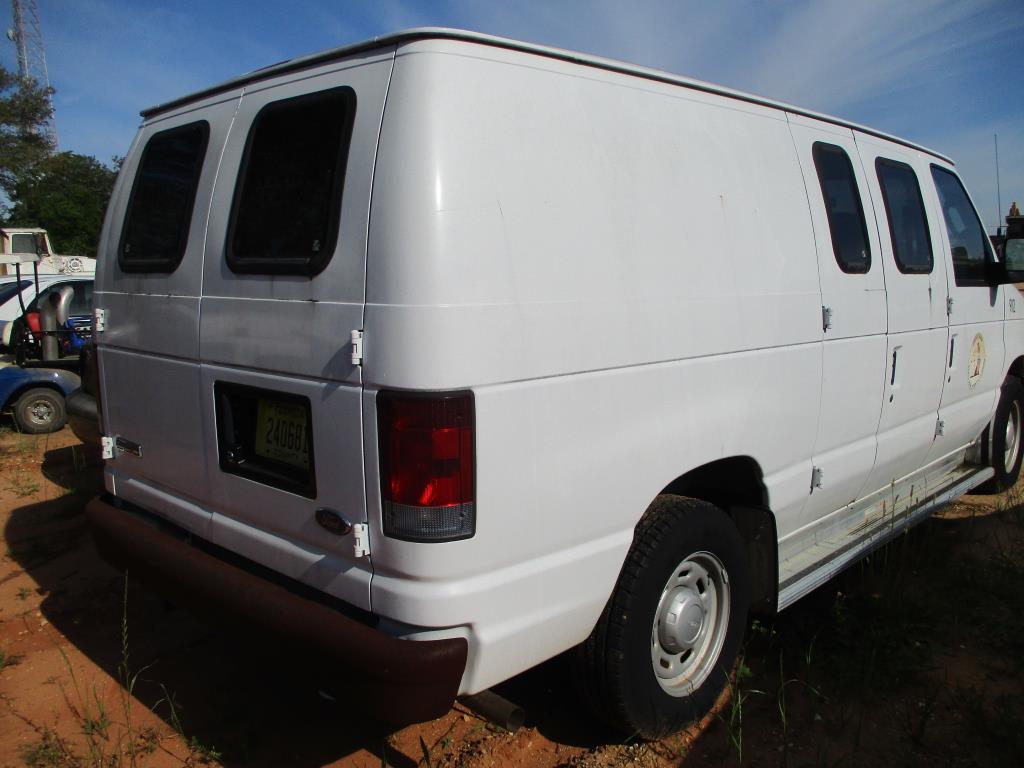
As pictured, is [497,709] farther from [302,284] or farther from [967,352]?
[967,352]

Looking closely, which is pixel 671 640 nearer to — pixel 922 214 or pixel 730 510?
pixel 730 510

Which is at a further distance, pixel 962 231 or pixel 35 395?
pixel 35 395

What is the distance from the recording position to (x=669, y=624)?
2.92 metres

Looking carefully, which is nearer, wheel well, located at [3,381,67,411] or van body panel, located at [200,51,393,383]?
van body panel, located at [200,51,393,383]

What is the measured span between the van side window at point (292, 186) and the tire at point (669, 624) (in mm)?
1474

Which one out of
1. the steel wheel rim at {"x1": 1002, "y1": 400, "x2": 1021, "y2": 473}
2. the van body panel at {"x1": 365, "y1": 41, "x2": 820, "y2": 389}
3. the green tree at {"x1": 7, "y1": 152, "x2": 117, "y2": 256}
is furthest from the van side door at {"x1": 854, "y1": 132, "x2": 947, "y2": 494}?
the green tree at {"x1": 7, "y1": 152, "x2": 117, "y2": 256}

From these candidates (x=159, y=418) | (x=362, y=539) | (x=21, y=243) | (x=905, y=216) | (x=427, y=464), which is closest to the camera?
(x=427, y=464)

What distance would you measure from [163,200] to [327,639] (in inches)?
75.2

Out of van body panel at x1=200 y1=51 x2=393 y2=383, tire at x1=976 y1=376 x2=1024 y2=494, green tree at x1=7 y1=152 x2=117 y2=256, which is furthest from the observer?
green tree at x1=7 y1=152 x2=117 y2=256

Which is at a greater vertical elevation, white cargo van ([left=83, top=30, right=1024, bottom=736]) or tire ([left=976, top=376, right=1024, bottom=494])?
white cargo van ([left=83, top=30, right=1024, bottom=736])

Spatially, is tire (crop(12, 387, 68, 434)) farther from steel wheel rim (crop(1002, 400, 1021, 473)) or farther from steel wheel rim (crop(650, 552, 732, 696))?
steel wheel rim (crop(1002, 400, 1021, 473))

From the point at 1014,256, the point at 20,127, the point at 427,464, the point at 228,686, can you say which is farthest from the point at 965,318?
the point at 20,127

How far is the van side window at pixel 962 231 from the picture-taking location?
456cm

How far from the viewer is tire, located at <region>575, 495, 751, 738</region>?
2.68 meters
